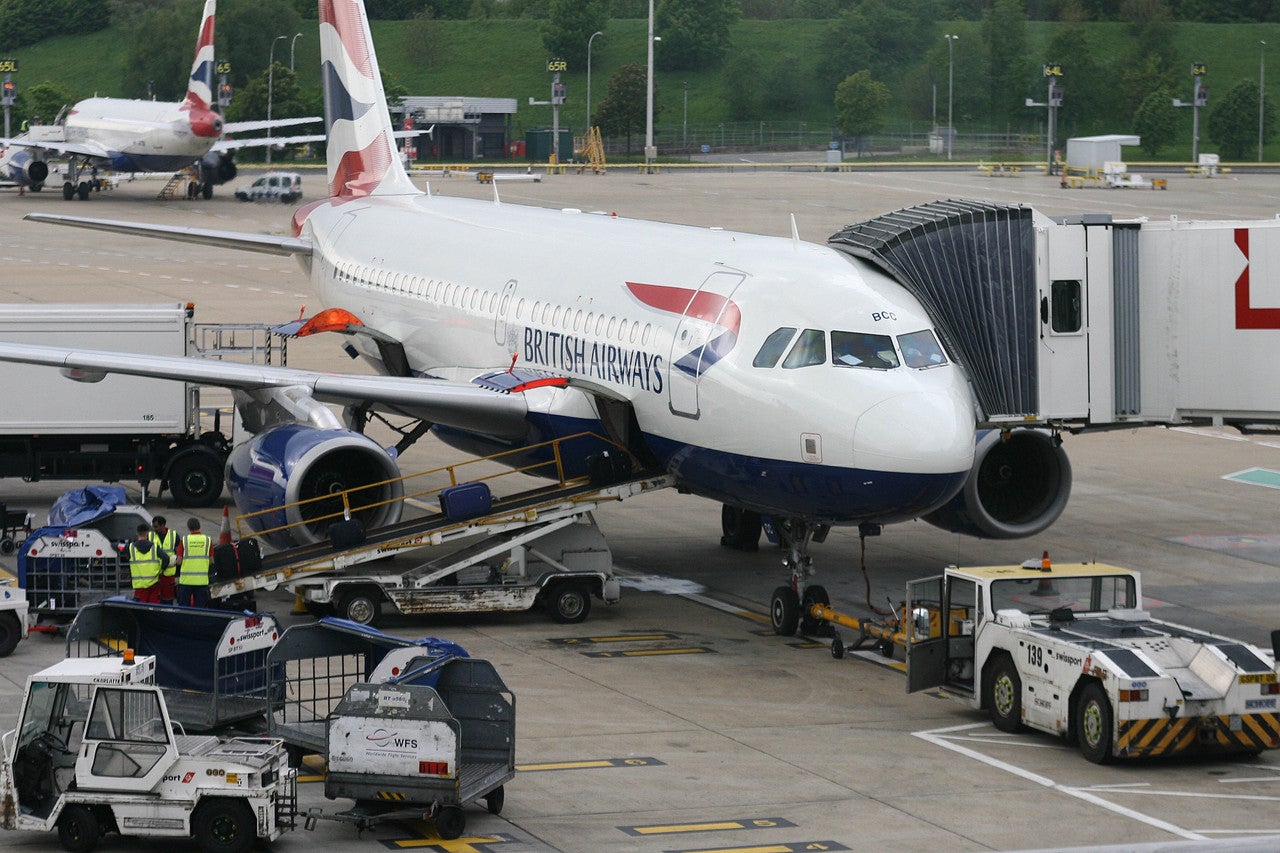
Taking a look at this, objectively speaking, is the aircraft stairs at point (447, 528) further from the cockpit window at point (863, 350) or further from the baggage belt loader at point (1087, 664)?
the baggage belt loader at point (1087, 664)

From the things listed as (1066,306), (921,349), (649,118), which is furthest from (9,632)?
(649,118)

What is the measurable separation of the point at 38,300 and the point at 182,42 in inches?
3467

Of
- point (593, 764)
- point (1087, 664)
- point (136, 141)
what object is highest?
point (136, 141)

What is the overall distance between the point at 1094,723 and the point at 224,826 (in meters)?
7.78

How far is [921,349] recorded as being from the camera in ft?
64.7

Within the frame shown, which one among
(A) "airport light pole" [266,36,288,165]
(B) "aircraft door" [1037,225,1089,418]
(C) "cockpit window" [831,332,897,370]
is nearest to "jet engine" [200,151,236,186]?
(A) "airport light pole" [266,36,288,165]

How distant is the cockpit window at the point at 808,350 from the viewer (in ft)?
64.3

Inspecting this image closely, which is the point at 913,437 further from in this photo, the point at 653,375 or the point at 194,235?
the point at 194,235

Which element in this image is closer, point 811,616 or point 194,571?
point 194,571

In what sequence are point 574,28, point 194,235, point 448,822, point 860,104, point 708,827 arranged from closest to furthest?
point 448,822 < point 708,827 < point 194,235 < point 860,104 < point 574,28

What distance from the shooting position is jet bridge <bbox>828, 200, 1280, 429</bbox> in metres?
20.8

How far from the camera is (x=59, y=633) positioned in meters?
21.3

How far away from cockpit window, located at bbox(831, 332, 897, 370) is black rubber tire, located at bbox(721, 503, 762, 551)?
7864mm

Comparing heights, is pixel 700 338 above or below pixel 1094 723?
above
